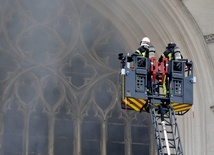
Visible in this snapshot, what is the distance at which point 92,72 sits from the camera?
2261 centimetres

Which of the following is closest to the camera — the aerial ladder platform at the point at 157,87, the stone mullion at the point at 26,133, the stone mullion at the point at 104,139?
the aerial ladder platform at the point at 157,87

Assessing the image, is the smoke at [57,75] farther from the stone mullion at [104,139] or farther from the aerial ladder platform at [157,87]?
the aerial ladder platform at [157,87]

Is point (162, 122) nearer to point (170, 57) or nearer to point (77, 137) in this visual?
point (170, 57)

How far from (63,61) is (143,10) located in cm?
167

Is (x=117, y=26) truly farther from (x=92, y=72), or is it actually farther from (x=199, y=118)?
(x=199, y=118)

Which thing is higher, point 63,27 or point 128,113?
point 63,27

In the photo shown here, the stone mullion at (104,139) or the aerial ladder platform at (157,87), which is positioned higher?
the aerial ladder platform at (157,87)

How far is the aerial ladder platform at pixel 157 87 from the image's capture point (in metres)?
18.6

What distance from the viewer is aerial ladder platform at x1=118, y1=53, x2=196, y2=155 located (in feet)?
61.0

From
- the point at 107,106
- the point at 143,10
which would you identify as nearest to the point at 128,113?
the point at 107,106

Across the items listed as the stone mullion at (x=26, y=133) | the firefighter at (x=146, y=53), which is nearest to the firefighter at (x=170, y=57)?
the firefighter at (x=146, y=53)

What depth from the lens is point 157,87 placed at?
18781 millimetres

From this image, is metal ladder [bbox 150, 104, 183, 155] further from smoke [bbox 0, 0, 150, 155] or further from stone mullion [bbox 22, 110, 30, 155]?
stone mullion [bbox 22, 110, 30, 155]

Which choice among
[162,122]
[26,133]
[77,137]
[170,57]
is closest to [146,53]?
[170,57]
